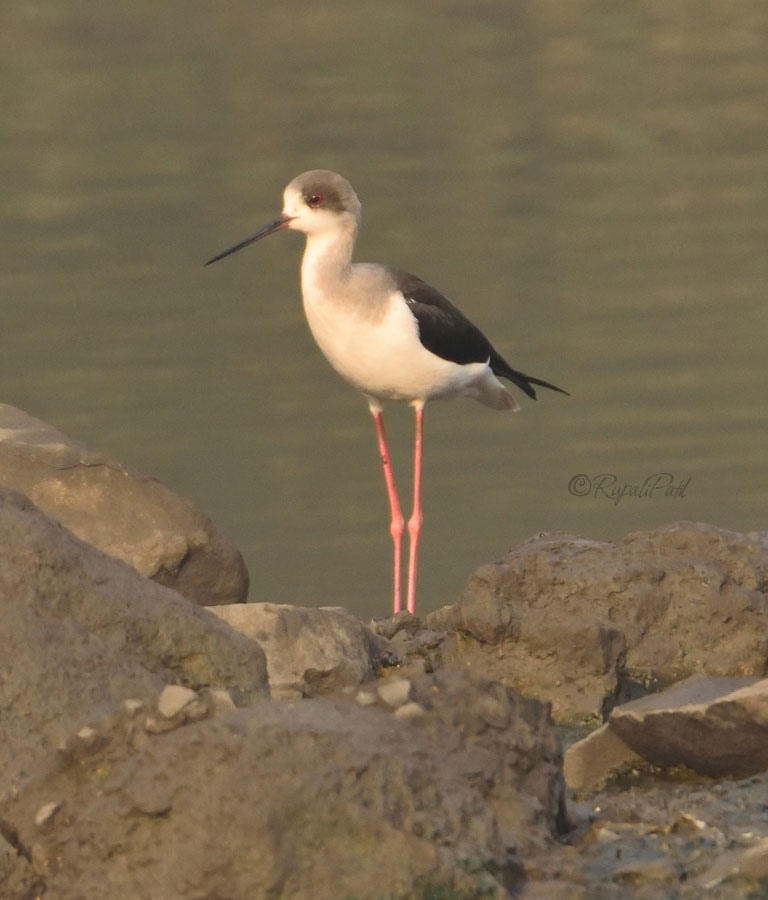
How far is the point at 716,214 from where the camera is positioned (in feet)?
65.1

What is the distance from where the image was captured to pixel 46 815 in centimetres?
425

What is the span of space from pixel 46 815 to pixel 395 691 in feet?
2.42

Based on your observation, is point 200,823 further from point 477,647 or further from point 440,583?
point 440,583

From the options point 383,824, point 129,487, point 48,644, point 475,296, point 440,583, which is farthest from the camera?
point 475,296

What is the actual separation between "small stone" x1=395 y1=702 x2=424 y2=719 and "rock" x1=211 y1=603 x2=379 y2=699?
4.92ft

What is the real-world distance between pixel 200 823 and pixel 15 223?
54.8ft

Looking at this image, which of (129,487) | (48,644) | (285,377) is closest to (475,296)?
(285,377)

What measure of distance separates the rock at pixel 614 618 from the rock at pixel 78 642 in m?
1.58

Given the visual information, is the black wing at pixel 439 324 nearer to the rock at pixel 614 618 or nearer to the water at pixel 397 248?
the water at pixel 397 248

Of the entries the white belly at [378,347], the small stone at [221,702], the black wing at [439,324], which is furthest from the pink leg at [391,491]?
the small stone at [221,702]

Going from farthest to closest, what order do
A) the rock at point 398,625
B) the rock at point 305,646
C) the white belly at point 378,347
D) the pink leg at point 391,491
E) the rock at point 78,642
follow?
the pink leg at point 391,491 < the white belly at point 378,347 < the rock at point 398,625 < the rock at point 305,646 < the rock at point 78,642

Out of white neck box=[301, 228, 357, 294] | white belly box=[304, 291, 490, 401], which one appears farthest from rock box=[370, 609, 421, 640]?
white neck box=[301, 228, 357, 294]

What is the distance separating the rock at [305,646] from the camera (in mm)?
5996

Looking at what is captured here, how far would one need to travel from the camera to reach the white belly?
333 inches
